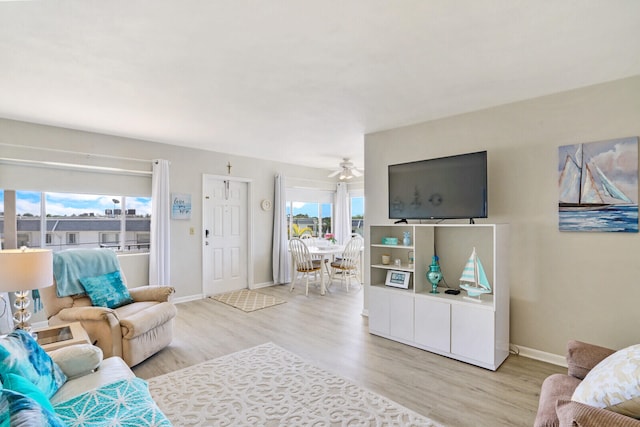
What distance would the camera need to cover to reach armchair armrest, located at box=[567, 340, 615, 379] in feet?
5.83

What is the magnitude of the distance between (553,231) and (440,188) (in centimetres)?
105

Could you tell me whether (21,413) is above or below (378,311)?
above

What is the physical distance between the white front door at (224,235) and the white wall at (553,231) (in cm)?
375

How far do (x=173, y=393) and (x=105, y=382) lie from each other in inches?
29.8

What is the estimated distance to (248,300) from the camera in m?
5.13

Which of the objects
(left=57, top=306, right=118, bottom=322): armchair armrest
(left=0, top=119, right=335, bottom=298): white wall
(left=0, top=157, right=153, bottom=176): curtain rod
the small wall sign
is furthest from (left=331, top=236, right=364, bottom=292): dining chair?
(left=57, top=306, right=118, bottom=322): armchair armrest

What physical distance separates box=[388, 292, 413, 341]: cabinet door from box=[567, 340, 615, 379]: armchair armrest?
1.59m

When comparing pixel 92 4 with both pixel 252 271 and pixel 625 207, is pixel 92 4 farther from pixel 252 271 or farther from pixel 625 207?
pixel 252 271

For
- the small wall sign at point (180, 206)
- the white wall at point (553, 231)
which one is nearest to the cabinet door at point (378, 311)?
the white wall at point (553, 231)

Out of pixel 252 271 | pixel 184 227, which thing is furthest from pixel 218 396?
pixel 252 271

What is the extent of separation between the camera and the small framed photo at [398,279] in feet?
11.7

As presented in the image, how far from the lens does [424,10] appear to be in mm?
1753

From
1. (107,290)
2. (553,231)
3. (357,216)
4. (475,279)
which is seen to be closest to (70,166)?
(107,290)

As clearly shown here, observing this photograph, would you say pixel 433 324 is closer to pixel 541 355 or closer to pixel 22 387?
pixel 541 355
